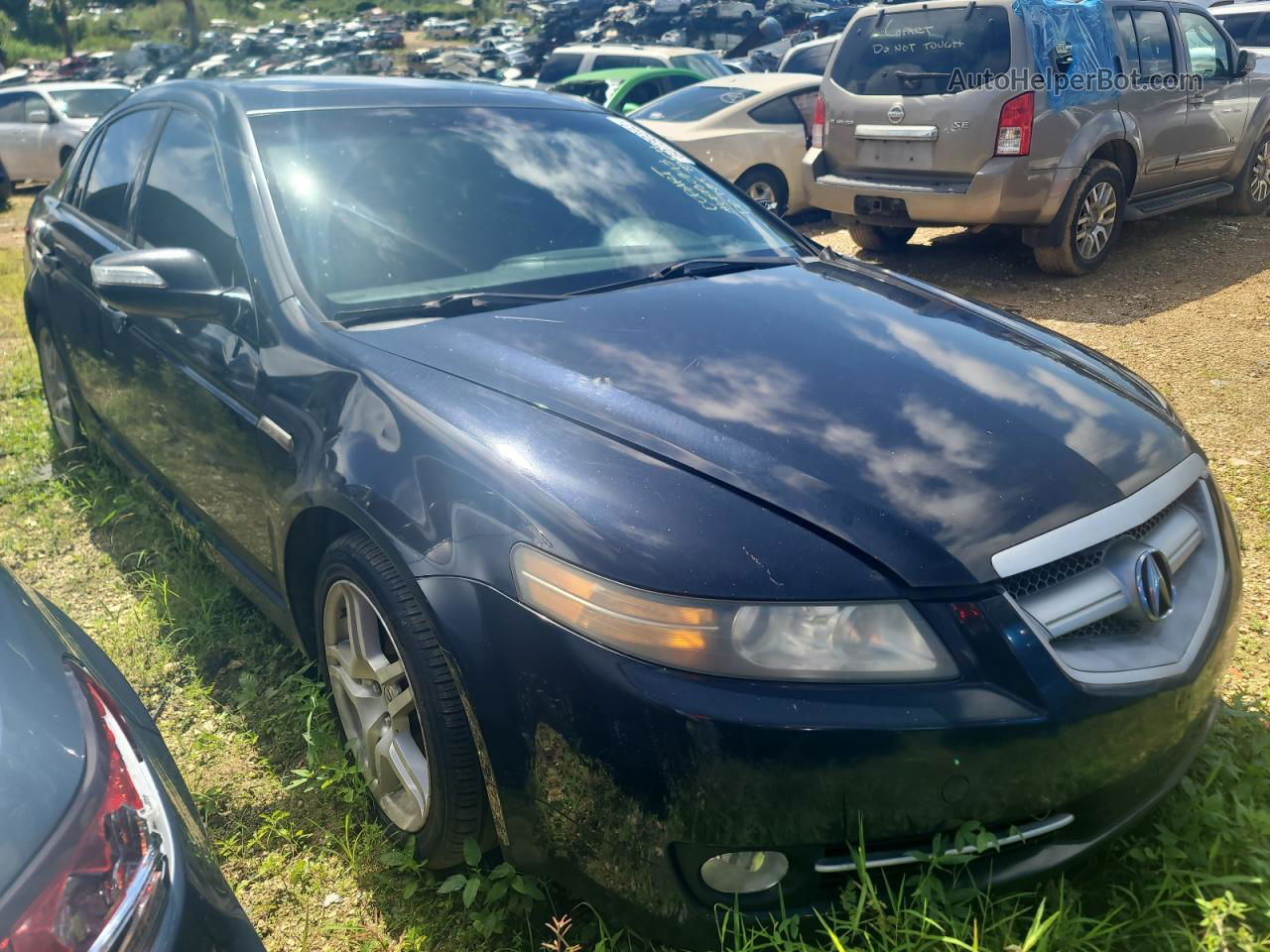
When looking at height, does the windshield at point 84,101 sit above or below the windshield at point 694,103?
above

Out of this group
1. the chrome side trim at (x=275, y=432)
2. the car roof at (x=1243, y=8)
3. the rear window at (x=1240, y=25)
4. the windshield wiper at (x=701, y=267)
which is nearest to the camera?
the chrome side trim at (x=275, y=432)

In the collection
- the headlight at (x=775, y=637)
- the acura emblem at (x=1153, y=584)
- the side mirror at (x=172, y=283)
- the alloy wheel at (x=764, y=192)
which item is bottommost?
the alloy wheel at (x=764, y=192)

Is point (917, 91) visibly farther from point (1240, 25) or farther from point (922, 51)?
point (1240, 25)

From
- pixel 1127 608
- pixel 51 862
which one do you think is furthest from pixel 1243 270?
pixel 51 862

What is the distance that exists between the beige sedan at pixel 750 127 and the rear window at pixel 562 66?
4.82m

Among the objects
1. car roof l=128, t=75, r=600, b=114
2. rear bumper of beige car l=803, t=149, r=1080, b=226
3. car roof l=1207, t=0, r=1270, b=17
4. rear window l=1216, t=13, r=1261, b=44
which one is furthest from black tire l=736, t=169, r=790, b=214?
car roof l=128, t=75, r=600, b=114

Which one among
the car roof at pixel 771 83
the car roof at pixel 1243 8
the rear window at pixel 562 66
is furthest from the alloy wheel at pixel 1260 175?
the rear window at pixel 562 66

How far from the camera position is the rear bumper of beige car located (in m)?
6.23

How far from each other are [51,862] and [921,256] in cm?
747

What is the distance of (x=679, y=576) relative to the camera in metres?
1.60

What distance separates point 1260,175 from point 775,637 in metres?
8.49

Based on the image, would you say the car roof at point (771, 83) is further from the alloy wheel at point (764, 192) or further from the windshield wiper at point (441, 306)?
the windshield wiper at point (441, 306)

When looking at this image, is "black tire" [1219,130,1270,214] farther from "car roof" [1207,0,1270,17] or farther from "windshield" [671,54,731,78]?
"windshield" [671,54,731,78]

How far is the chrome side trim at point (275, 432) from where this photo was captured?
228cm
